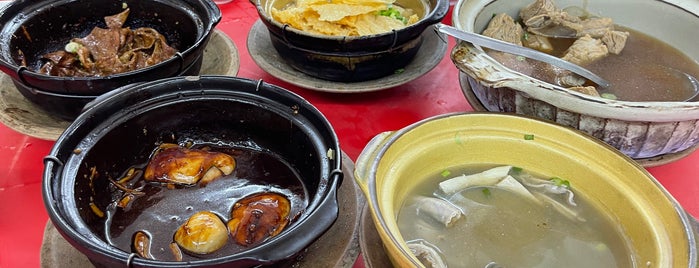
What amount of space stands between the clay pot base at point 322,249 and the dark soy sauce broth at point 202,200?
0.12 metres

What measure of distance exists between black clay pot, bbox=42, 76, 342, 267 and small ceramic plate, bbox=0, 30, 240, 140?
1.25 ft

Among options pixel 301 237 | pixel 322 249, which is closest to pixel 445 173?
pixel 322 249

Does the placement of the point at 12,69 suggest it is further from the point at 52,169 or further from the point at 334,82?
the point at 334,82

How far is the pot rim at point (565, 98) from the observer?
5.33ft

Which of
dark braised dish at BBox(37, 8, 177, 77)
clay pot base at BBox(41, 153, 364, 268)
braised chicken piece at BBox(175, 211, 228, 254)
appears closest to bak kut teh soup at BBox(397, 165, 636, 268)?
clay pot base at BBox(41, 153, 364, 268)

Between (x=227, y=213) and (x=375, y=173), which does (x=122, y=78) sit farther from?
(x=375, y=173)

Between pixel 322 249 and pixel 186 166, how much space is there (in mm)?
580

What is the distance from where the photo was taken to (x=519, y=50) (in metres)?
2.00

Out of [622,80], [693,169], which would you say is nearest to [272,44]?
[622,80]

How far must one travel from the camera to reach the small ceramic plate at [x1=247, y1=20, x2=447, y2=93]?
2.26 metres

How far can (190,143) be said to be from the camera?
1887 millimetres

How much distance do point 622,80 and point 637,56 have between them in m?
0.26

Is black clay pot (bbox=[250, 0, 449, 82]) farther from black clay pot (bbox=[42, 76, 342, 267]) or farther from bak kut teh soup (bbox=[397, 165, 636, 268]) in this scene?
bak kut teh soup (bbox=[397, 165, 636, 268])

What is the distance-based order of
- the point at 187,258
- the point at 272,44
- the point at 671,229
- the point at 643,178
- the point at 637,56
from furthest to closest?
the point at 272,44 < the point at 637,56 < the point at 187,258 < the point at 643,178 < the point at 671,229
